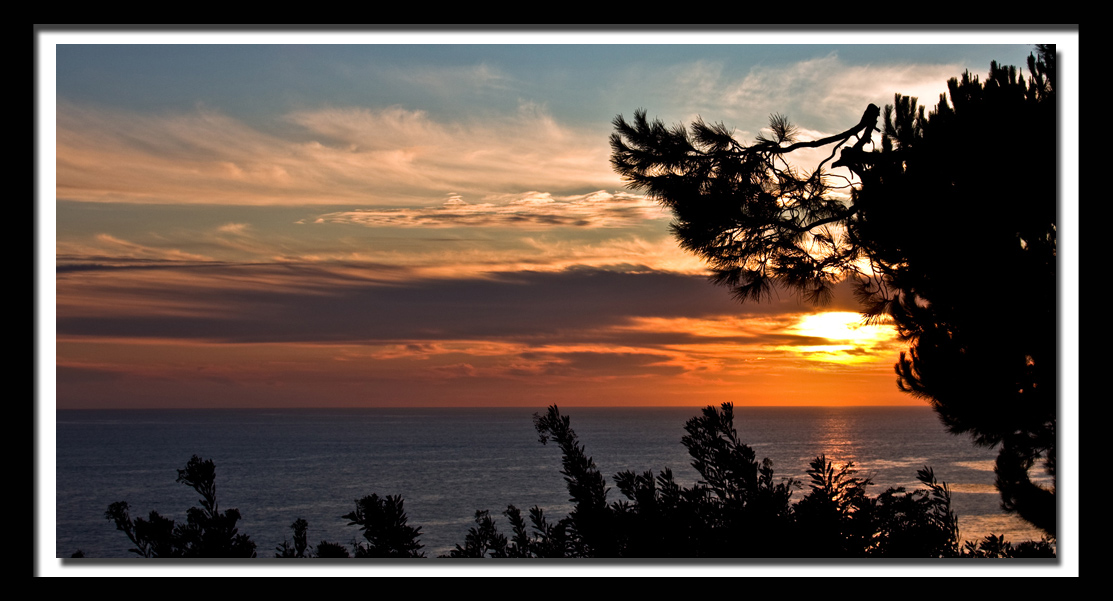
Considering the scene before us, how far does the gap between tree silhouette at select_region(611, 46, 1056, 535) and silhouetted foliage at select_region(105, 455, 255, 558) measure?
9.25 feet

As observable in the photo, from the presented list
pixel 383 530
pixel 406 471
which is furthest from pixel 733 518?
pixel 406 471

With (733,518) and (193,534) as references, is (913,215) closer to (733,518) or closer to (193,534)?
(733,518)

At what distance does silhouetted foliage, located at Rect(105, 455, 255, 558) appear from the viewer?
108 inches

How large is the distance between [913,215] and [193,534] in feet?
12.6

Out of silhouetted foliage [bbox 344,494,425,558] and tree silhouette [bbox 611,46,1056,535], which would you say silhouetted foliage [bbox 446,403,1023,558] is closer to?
silhouetted foliage [bbox 344,494,425,558]

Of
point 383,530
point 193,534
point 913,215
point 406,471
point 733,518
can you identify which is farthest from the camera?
point 406,471

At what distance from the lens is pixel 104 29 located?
2.25 m

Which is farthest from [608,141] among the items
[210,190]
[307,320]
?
[307,320]

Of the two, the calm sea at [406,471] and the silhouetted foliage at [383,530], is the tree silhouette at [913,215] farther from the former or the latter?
the calm sea at [406,471]

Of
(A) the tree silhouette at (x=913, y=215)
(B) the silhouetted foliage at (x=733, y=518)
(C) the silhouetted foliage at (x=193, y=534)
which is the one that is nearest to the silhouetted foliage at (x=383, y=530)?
(B) the silhouetted foliage at (x=733, y=518)

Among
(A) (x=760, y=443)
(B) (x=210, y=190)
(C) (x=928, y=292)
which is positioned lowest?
(A) (x=760, y=443)

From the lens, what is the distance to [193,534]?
9.49 ft
